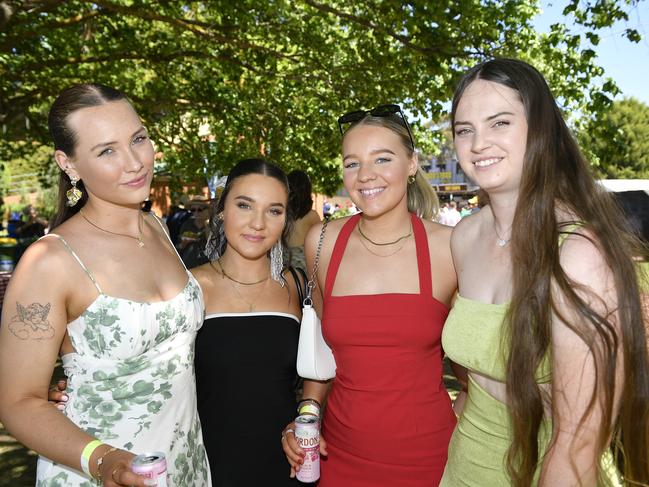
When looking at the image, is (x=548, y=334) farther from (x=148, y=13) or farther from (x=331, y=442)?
(x=148, y=13)

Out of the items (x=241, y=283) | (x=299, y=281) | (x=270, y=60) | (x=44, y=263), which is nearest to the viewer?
(x=44, y=263)

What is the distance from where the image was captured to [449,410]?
252 centimetres

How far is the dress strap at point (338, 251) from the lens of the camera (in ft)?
8.78

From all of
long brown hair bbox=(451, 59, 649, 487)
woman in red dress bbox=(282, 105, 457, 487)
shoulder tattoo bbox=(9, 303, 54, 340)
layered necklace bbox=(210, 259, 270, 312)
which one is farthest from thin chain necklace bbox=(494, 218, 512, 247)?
shoulder tattoo bbox=(9, 303, 54, 340)

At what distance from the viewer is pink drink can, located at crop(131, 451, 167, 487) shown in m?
1.66

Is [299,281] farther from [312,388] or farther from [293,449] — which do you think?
[293,449]

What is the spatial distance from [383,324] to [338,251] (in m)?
0.49

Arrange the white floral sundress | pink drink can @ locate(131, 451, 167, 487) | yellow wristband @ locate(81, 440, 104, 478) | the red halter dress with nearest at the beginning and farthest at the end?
pink drink can @ locate(131, 451, 167, 487), yellow wristband @ locate(81, 440, 104, 478), the white floral sundress, the red halter dress

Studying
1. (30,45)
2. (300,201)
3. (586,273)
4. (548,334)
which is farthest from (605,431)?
(30,45)

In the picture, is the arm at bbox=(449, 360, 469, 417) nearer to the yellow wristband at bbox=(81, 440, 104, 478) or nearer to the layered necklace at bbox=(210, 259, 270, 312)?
the layered necklace at bbox=(210, 259, 270, 312)

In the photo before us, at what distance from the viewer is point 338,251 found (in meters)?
2.76

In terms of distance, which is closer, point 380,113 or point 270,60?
point 380,113

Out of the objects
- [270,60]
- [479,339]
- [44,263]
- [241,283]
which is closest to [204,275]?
[241,283]

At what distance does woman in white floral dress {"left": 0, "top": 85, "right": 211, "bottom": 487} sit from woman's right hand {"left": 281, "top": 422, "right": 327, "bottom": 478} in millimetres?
406
